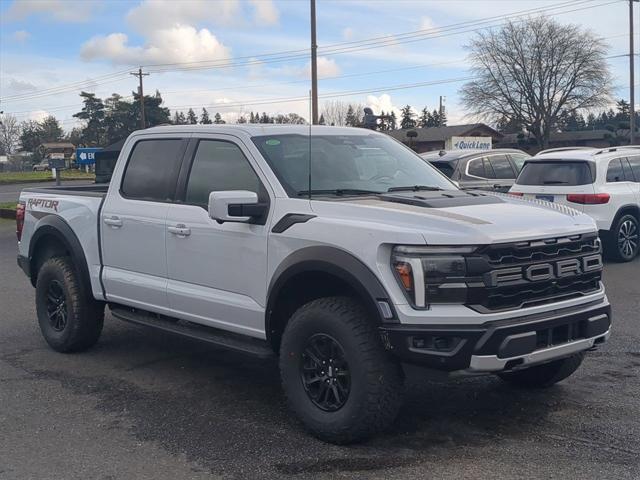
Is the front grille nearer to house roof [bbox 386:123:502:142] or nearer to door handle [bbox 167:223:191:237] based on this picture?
door handle [bbox 167:223:191:237]

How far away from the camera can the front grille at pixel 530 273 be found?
416cm

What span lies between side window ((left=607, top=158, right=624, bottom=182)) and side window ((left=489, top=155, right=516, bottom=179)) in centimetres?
284

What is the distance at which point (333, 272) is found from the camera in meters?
4.47

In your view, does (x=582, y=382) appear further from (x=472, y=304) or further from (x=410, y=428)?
(x=472, y=304)

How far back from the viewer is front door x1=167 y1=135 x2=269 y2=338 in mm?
5070

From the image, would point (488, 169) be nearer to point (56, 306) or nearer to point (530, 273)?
point (56, 306)

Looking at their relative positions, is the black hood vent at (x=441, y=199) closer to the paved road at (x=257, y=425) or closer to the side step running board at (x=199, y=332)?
the paved road at (x=257, y=425)

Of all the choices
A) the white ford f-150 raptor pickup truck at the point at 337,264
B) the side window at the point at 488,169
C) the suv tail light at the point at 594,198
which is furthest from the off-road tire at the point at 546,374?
the side window at the point at 488,169

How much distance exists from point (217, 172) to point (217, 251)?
2.12ft

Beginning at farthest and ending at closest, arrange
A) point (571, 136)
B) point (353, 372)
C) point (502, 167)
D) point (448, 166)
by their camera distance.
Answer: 1. point (571, 136)
2. point (502, 167)
3. point (448, 166)
4. point (353, 372)

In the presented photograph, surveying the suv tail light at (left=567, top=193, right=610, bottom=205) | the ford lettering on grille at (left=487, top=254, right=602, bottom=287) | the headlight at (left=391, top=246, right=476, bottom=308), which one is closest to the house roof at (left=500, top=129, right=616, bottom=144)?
the suv tail light at (left=567, top=193, right=610, bottom=205)

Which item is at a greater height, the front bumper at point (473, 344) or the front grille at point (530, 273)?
the front grille at point (530, 273)

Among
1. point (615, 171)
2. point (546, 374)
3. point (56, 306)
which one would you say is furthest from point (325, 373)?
point (615, 171)

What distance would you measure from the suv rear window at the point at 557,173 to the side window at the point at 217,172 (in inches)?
292
